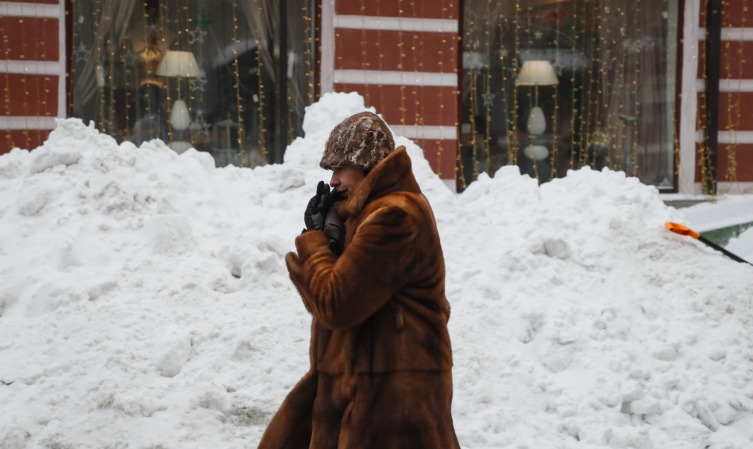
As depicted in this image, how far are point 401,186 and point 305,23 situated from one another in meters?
6.95

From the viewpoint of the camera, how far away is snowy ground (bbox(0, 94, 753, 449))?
3.91 meters

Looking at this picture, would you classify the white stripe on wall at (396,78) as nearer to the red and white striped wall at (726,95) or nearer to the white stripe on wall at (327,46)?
the white stripe on wall at (327,46)

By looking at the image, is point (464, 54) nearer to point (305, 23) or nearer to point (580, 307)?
point (305, 23)

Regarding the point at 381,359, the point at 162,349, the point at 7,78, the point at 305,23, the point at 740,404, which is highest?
the point at 305,23

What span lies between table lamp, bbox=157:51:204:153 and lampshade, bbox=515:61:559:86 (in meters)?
4.20

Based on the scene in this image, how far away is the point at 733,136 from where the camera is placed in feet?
30.2

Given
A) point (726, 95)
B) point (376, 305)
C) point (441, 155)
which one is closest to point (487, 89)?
point (441, 155)

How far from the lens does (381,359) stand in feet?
7.27

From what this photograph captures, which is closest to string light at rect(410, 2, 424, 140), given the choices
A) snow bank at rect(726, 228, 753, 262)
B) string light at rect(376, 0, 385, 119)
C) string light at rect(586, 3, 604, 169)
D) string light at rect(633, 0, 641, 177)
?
string light at rect(376, 0, 385, 119)

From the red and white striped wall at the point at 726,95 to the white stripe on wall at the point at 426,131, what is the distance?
3.19 metres

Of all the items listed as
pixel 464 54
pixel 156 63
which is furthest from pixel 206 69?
pixel 464 54

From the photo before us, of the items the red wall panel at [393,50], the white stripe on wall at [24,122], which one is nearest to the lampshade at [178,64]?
the white stripe on wall at [24,122]

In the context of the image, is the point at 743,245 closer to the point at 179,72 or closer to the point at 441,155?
the point at 441,155

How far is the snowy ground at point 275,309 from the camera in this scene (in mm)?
3912
